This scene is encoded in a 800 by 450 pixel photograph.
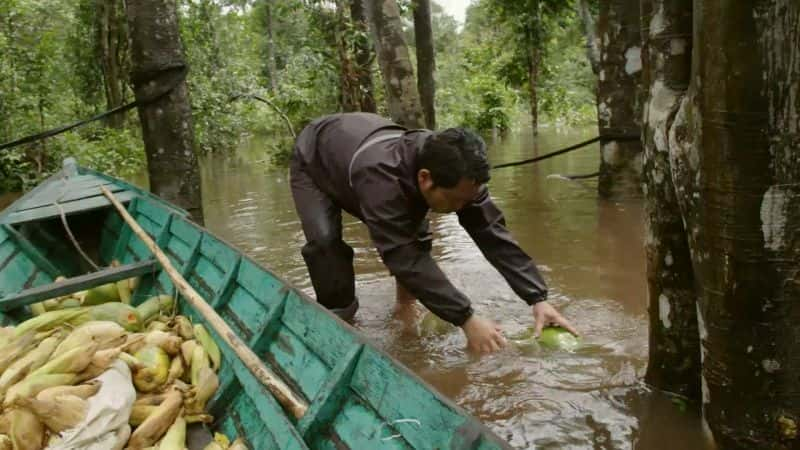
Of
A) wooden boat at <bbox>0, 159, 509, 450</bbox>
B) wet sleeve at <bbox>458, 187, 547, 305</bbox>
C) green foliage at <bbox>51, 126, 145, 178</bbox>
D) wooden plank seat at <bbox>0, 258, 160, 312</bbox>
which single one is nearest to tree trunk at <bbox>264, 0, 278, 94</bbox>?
green foliage at <bbox>51, 126, 145, 178</bbox>

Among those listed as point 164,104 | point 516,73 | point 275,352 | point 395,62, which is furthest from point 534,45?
point 275,352

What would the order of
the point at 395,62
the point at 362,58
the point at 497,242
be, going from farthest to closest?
the point at 362,58, the point at 395,62, the point at 497,242

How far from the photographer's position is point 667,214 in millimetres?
2270

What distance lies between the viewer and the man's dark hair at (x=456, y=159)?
243 centimetres

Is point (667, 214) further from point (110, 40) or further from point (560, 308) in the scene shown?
point (110, 40)

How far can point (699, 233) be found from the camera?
186cm

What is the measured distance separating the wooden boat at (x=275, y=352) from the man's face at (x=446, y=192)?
0.69m

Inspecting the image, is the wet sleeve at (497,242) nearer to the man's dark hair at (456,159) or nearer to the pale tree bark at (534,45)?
the man's dark hair at (456,159)

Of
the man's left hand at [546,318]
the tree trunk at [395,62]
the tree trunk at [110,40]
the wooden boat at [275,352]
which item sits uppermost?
the tree trunk at [110,40]

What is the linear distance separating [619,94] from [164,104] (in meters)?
4.35

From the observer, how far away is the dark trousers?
10.8ft

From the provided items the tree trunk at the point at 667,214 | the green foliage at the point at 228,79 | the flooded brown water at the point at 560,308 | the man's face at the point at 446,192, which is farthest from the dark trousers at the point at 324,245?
the green foliage at the point at 228,79

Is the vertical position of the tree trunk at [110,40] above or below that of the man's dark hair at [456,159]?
above

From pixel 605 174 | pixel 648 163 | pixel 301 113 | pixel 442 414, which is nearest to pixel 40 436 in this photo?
pixel 442 414
